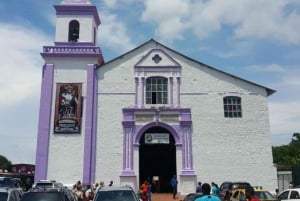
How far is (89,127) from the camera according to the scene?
28.6 meters

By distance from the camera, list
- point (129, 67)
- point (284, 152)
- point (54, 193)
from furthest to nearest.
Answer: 1. point (284, 152)
2. point (129, 67)
3. point (54, 193)

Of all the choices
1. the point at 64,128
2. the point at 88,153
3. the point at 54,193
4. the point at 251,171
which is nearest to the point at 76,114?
the point at 64,128

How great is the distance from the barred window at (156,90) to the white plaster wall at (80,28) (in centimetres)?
582

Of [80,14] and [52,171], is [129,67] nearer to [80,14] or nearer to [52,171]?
[80,14]

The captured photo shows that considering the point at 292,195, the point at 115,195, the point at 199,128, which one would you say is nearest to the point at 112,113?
the point at 199,128

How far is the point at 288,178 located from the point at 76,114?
687 inches

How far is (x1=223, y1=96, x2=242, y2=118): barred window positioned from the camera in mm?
29609

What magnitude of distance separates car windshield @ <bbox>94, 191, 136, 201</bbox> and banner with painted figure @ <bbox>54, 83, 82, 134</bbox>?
52.8 ft

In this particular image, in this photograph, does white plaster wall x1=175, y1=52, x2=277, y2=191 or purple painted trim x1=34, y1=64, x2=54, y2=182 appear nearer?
purple painted trim x1=34, y1=64, x2=54, y2=182

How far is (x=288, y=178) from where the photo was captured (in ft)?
103

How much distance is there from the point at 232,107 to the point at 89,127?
35.5 feet

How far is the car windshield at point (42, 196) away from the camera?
13297mm

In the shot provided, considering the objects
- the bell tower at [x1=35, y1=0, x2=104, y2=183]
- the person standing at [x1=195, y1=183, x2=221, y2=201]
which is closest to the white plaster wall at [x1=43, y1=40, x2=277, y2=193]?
the bell tower at [x1=35, y1=0, x2=104, y2=183]

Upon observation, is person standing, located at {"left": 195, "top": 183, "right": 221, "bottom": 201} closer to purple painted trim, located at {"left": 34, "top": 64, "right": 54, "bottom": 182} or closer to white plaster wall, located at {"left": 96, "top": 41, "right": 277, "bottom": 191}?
white plaster wall, located at {"left": 96, "top": 41, "right": 277, "bottom": 191}
